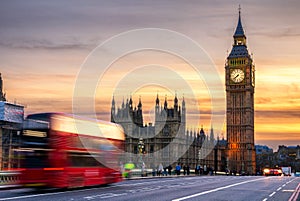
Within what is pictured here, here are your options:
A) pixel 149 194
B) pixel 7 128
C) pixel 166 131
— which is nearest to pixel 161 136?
pixel 166 131

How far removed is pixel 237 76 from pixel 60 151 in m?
131

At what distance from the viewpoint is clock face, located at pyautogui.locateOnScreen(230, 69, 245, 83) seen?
150000mm

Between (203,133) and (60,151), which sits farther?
(203,133)

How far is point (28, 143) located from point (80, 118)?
3.45 meters

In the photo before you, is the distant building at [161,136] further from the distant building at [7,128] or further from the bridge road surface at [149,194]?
the bridge road surface at [149,194]

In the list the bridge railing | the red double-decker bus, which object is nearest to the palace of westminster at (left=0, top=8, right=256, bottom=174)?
the bridge railing

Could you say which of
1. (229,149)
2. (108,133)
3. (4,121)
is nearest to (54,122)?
(108,133)

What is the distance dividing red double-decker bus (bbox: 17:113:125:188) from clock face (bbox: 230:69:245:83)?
126 meters

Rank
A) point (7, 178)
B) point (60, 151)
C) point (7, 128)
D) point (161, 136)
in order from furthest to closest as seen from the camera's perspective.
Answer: point (161, 136) < point (7, 128) < point (7, 178) < point (60, 151)

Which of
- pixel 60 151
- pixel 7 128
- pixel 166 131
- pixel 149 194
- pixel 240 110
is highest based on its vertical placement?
pixel 240 110

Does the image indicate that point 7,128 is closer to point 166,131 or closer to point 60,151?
point 166,131

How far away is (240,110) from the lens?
147875 mm

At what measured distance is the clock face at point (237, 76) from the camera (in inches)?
5906

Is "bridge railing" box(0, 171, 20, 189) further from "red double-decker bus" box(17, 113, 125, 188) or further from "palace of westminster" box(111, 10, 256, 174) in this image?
"palace of westminster" box(111, 10, 256, 174)
